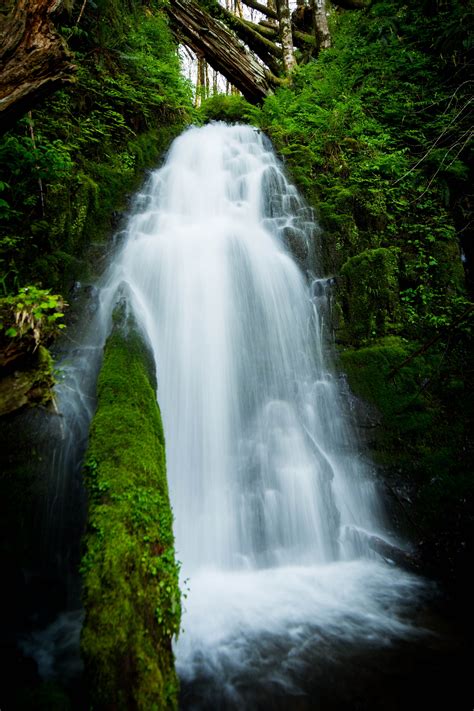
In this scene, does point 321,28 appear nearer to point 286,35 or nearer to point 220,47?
point 286,35

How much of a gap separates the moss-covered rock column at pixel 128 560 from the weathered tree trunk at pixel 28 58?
8.24ft

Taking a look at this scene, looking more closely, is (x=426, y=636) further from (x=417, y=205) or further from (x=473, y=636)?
(x=417, y=205)

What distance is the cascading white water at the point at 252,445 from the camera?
3.61m

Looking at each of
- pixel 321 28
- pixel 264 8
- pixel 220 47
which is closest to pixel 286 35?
pixel 321 28

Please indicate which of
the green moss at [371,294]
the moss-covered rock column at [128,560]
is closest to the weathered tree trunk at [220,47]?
the green moss at [371,294]

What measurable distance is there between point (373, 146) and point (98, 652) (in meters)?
9.59

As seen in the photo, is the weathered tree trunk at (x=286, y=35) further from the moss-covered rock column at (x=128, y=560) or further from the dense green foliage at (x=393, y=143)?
the moss-covered rock column at (x=128, y=560)

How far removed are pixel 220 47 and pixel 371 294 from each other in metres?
11.3

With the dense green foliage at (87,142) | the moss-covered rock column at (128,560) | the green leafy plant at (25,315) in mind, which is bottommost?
the moss-covered rock column at (128,560)

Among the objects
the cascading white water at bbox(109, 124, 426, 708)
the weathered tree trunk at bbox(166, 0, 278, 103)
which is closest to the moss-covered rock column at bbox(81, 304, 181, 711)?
the cascading white water at bbox(109, 124, 426, 708)

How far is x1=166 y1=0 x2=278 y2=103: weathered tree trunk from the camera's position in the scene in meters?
11.6

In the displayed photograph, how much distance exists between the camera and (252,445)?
535 cm

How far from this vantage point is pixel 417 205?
6.88 metres

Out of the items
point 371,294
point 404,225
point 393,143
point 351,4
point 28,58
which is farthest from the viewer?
point 351,4
